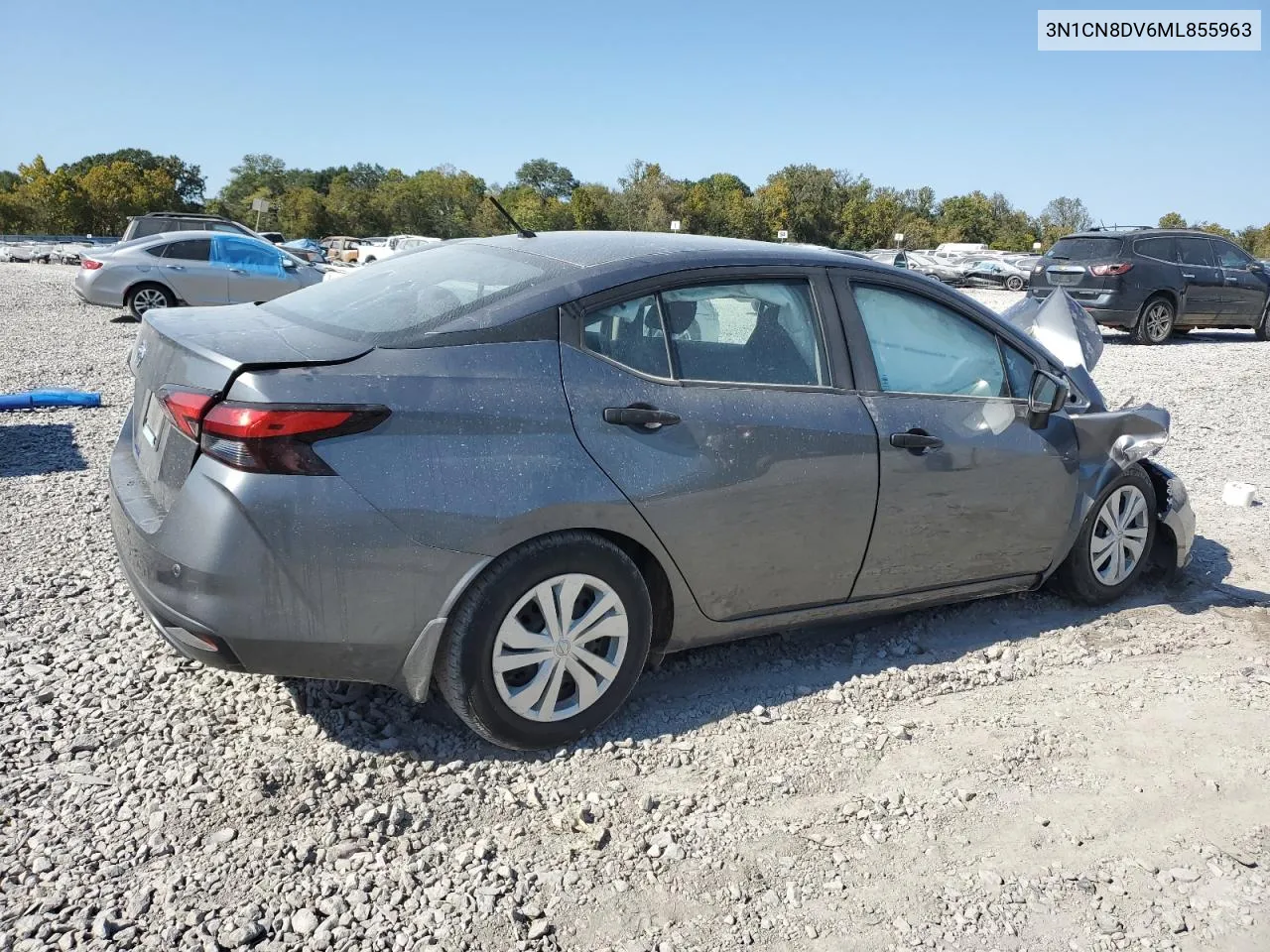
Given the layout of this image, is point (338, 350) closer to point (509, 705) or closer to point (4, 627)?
point (509, 705)

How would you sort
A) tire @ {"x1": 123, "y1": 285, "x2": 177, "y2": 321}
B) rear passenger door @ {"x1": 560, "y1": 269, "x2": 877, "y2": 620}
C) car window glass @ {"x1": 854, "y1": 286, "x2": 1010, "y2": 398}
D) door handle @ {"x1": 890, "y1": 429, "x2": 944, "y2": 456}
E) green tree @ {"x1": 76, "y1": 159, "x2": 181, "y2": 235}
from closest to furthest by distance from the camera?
rear passenger door @ {"x1": 560, "y1": 269, "x2": 877, "y2": 620}
door handle @ {"x1": 890, "y1": 429, "x2": 944, "y2": 456}
car window glass @ {"x1": 854, "y1": 286, "x2": 1010, "y2": 398}
tire @ {"x1": 123, "y1": 285, "x2": 177, "y2": 321}
green tree @ {"x1": 76, "y1": 159, "x2": 181, "y2": 235}

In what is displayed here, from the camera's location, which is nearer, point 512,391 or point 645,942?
point 645,942

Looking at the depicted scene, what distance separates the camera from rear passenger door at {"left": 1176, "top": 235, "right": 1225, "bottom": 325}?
16062 millimetres

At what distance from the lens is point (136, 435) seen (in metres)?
3.34

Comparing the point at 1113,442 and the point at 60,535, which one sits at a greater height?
the point at 1113,442

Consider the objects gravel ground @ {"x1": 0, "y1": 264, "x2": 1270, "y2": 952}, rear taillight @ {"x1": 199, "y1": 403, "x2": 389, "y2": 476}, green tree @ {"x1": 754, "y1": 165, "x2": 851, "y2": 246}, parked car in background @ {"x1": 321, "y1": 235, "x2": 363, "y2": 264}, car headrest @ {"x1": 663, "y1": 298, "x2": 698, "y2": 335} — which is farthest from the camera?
green tree @ {"x1": 754, "y1": 165, "x2": 851, "y2": 246}

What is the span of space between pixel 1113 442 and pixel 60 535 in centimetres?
505

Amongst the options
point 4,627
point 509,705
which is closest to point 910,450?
point 509,705

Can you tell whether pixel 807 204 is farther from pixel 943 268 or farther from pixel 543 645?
pixel 543 645

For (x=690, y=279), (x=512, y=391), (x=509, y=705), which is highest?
(x=690, y=279)

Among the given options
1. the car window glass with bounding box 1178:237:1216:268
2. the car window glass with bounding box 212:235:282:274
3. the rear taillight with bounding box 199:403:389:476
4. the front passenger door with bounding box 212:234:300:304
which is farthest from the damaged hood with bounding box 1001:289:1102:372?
the car window glass with bounding box 212:235:282:274

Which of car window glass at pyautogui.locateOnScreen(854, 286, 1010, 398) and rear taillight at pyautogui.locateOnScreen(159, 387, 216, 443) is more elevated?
car window glass at pyautogui.locateOnScreen(854, 286, 1010, 398)

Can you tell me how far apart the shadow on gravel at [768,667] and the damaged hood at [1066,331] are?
1245mm

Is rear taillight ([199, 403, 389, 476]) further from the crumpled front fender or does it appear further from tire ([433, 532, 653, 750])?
the crumpled front fender
